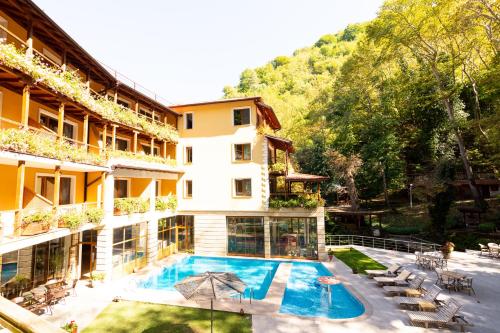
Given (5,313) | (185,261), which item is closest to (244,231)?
(185,261)

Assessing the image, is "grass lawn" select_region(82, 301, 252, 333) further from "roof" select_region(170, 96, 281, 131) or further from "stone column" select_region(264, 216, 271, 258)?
"roof" select_region(170, 96, 281, 131)

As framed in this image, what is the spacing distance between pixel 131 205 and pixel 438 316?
19.0 metres

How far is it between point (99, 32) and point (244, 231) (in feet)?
67.9

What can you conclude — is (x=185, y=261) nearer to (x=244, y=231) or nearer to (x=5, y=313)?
(x=244, y=231)

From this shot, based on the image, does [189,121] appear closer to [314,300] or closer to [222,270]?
[222,270]

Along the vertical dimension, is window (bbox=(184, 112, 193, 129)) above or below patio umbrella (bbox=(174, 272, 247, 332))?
above

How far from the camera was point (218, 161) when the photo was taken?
26438mm

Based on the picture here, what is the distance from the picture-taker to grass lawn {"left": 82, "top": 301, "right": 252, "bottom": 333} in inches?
473

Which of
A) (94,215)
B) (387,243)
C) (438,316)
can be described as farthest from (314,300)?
(387,243)

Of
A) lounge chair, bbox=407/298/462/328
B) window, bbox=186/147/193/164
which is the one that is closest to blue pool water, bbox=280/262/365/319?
lounge chair, bbox=407/298/462/328

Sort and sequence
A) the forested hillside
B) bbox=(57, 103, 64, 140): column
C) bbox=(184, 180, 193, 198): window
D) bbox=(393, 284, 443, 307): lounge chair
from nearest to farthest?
bbox=(393, 284, 443, 307): lounge chair, bbox=(57, 103, 64, 140): column, bbox=(184, 180, 193, 198): window, the forested hillside

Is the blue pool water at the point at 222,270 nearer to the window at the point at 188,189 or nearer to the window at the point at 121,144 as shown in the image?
the window at the point at 188,189

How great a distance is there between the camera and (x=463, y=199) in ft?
132

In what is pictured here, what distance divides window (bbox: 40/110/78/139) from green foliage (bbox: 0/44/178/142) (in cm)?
228
